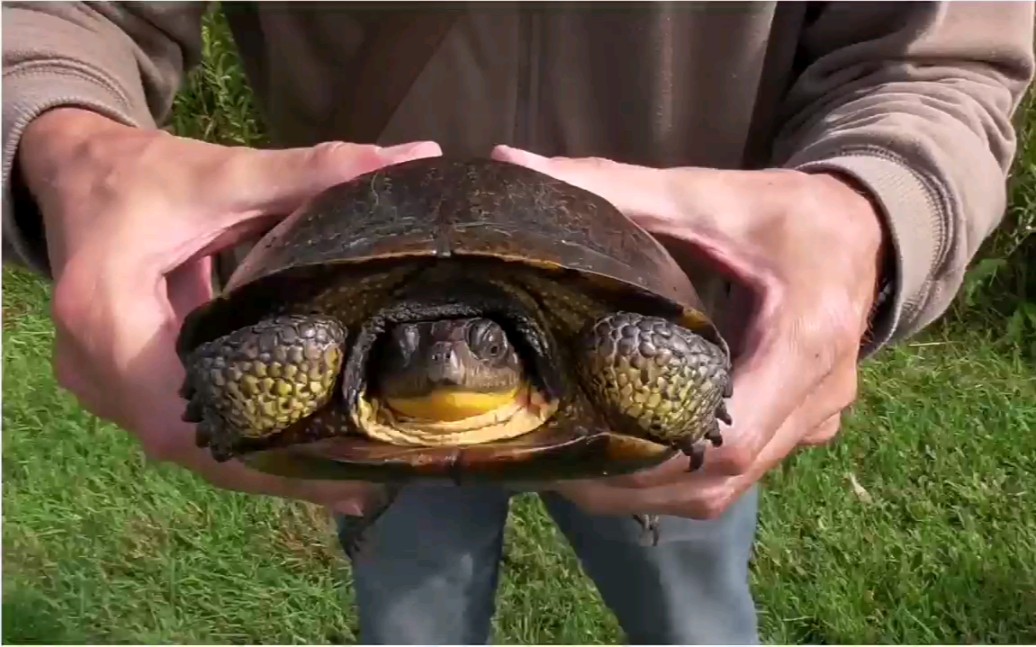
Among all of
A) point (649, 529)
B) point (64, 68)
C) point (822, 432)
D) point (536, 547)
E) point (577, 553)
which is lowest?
point (536, 547)

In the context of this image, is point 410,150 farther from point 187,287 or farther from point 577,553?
point 577,553

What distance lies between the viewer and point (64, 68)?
772mm

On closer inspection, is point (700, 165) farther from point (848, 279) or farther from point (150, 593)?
point (150, 593)

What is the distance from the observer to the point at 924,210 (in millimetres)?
777

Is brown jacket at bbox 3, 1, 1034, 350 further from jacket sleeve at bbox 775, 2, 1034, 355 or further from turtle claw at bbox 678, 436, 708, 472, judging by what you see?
turtle claw at bbox 678, 436, 708, 472

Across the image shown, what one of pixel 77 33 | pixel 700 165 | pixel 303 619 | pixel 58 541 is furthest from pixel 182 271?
pixel 58 541

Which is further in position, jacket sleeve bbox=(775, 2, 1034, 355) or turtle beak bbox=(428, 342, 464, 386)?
jacket sleeve bbox=(775, 2, 1034, 355)

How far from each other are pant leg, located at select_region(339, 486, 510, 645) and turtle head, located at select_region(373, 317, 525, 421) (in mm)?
353

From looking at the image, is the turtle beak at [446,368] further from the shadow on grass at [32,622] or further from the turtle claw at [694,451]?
the shadow on grass at [32,622]

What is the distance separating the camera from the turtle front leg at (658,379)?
0.66 meters

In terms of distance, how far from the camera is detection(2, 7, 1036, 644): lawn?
152cm

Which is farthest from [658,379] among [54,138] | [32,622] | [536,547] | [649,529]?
[32,622]

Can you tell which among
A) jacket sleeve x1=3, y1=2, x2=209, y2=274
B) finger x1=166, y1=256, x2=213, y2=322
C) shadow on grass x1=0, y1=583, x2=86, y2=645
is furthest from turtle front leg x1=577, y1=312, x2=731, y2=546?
shadow on grass x1=0, y1=583, x2=86, y2=645

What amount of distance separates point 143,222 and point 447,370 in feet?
0.77
